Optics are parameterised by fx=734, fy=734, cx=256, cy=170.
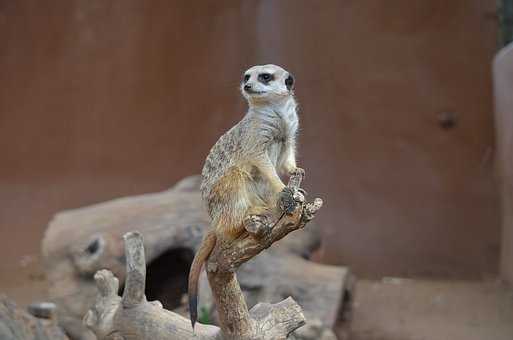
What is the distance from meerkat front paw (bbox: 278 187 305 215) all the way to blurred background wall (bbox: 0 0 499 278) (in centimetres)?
338

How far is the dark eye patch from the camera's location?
184 centimetres

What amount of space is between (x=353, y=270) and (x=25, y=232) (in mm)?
2388

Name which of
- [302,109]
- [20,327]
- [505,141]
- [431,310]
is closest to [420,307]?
[431,310]

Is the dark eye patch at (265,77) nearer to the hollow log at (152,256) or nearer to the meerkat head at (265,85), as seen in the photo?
the meerkat head at (265,85)

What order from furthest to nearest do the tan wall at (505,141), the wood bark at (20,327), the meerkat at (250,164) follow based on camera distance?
the tan wall at (505,141) → the wood bark at (20,327) → the meerkat at (250,164)

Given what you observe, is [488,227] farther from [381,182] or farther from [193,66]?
[193,66]

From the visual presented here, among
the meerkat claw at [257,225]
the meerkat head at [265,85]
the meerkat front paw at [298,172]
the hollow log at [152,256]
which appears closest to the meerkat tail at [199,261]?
the meerkat claw at [257,225]

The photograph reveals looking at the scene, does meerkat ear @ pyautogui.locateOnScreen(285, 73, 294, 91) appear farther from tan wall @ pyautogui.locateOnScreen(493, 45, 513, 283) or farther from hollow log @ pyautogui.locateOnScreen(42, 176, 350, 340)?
tan wall @ pyautogui.locateOnScreen(493, 45, 513, 283)

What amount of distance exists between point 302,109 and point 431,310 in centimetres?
169

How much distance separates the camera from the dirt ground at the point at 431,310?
376cm

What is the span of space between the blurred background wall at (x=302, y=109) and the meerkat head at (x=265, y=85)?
3.22m

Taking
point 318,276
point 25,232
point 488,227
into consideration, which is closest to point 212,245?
point 318,276

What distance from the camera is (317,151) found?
511cm

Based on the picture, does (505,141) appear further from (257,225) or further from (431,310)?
(257,225)
